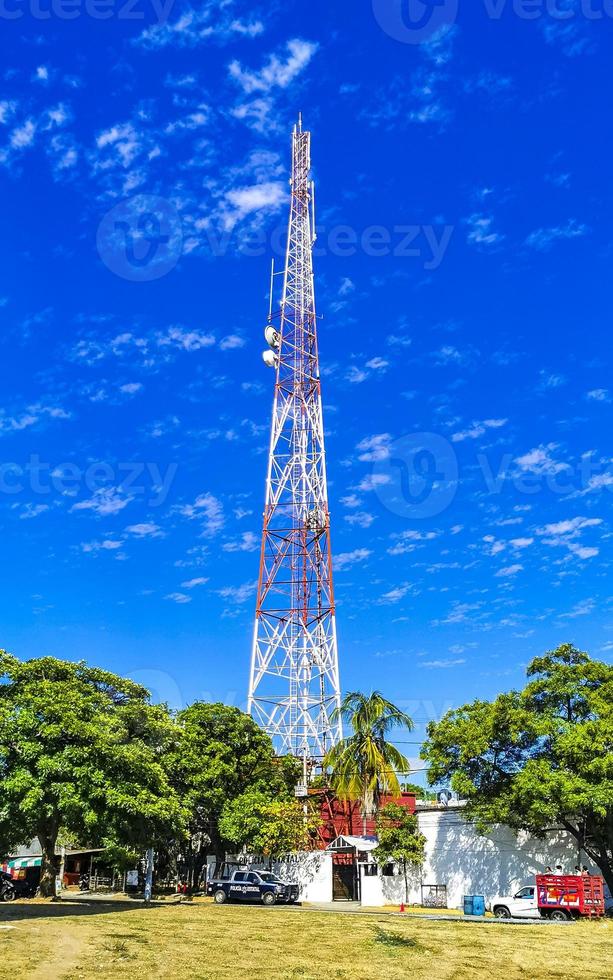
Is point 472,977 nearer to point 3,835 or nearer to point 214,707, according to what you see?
point 3,835

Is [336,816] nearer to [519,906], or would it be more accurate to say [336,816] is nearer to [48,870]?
[519,906]

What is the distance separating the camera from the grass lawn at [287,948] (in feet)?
60.3

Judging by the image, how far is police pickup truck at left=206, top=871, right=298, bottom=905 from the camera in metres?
40.6

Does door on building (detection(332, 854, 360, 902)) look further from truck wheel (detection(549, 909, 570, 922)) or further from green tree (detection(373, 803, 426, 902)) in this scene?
truck wheel (detection(549, 909, 570, 922))

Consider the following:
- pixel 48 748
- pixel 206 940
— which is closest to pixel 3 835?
pixel 48 748

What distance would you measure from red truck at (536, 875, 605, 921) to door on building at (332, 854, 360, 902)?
1498 cm

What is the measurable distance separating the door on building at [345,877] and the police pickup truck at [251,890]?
4.24 m

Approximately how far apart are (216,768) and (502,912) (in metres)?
17.6

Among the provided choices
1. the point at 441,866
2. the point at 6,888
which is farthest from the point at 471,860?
the point at 6,888

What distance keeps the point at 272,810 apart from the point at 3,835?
16078 millimetres

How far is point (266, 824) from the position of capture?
142ft

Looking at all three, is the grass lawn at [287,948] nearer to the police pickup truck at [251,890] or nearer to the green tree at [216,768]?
the police pickup truck at [251,890]

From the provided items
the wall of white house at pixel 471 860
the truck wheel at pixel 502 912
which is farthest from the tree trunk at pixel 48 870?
the truck wheel at pixel 502 912

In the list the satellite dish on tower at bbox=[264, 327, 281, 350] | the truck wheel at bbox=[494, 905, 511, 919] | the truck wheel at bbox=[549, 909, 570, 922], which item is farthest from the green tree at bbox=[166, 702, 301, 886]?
the satellite dish on tower at bbox=[264, 327, 281, 350]
